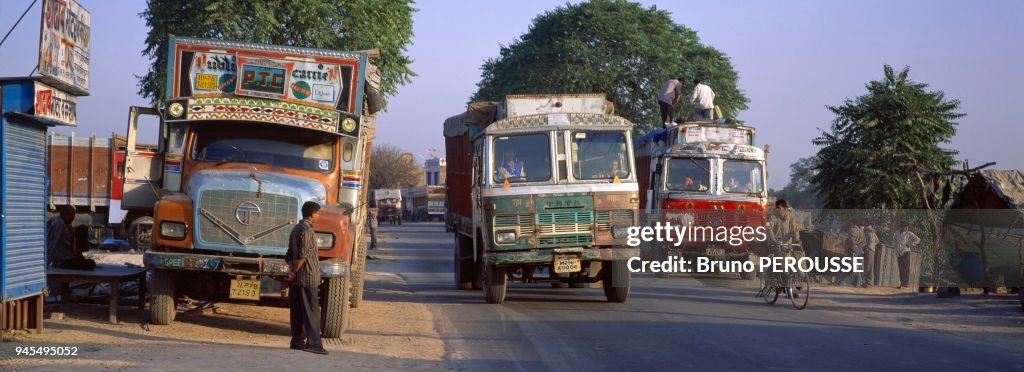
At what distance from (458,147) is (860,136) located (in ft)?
35.7

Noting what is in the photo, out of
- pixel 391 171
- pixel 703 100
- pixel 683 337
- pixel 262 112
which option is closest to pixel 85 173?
pixel 703 100

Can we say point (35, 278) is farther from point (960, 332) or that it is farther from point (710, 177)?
point (710, 177)

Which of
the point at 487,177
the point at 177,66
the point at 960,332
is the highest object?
the point at 177,66

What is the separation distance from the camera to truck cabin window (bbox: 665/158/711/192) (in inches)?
899

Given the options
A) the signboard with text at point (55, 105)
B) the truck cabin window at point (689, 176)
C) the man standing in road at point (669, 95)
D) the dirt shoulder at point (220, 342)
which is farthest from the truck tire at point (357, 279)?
the man standing in road at point (669, 95)

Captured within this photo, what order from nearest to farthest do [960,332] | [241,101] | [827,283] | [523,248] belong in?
[241,101], [960,332], [523,248], [827,283]

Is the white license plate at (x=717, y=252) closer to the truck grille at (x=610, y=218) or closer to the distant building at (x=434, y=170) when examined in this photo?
the truck grille at (x=610, y=218)

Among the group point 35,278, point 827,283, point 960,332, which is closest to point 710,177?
point 827,283

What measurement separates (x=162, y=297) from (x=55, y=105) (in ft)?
8.64

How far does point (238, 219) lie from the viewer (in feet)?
39.2

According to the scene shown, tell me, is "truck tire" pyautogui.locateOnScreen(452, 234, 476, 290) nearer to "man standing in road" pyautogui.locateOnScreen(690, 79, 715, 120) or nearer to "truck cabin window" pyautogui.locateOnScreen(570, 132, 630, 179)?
"truck cabin window" pyautogui.locateOnScreen(570, 132, 630, 179)

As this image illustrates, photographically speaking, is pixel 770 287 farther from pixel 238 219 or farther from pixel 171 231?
pixel 171 231

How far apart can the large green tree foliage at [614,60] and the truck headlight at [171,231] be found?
33668mm

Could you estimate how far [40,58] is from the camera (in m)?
10.4
